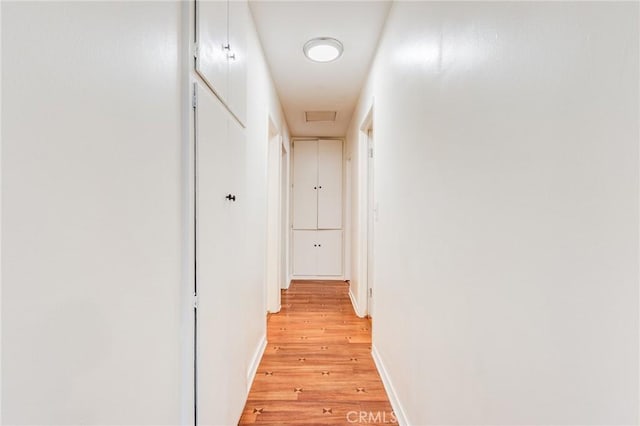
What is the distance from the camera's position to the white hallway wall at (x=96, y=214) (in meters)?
0.50

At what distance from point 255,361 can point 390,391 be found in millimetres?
948

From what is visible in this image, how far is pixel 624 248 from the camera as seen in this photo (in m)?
0.51

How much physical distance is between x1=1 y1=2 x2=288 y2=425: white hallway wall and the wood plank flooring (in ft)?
3.08

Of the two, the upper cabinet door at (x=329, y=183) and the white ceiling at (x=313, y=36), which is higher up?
the white ceiling at (x=313, y=36)

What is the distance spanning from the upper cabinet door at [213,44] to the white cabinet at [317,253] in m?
4.02

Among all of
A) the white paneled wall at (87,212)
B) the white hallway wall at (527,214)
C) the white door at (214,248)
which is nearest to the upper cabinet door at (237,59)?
the white door at (214,248)

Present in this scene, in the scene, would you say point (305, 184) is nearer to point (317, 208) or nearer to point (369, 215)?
point (317, 208)

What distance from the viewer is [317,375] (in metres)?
2.26

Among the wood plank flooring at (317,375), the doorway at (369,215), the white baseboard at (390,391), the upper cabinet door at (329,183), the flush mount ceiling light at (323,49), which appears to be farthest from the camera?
the upper cabinet door at (329,183)

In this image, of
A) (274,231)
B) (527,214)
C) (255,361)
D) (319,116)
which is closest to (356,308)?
(274,231)

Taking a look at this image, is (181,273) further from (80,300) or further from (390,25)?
(390,25)

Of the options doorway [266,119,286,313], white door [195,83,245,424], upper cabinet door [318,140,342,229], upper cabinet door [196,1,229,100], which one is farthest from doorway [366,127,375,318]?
upper cabinet door [196,1,229,100]

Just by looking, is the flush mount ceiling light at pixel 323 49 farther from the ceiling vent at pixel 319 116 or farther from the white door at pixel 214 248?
the ceiling vent at pixel 319 116

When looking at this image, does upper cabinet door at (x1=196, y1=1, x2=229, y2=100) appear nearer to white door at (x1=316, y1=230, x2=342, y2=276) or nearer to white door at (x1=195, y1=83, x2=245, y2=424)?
white door at (x1=195, y1=83, x2=245, y2=424)
